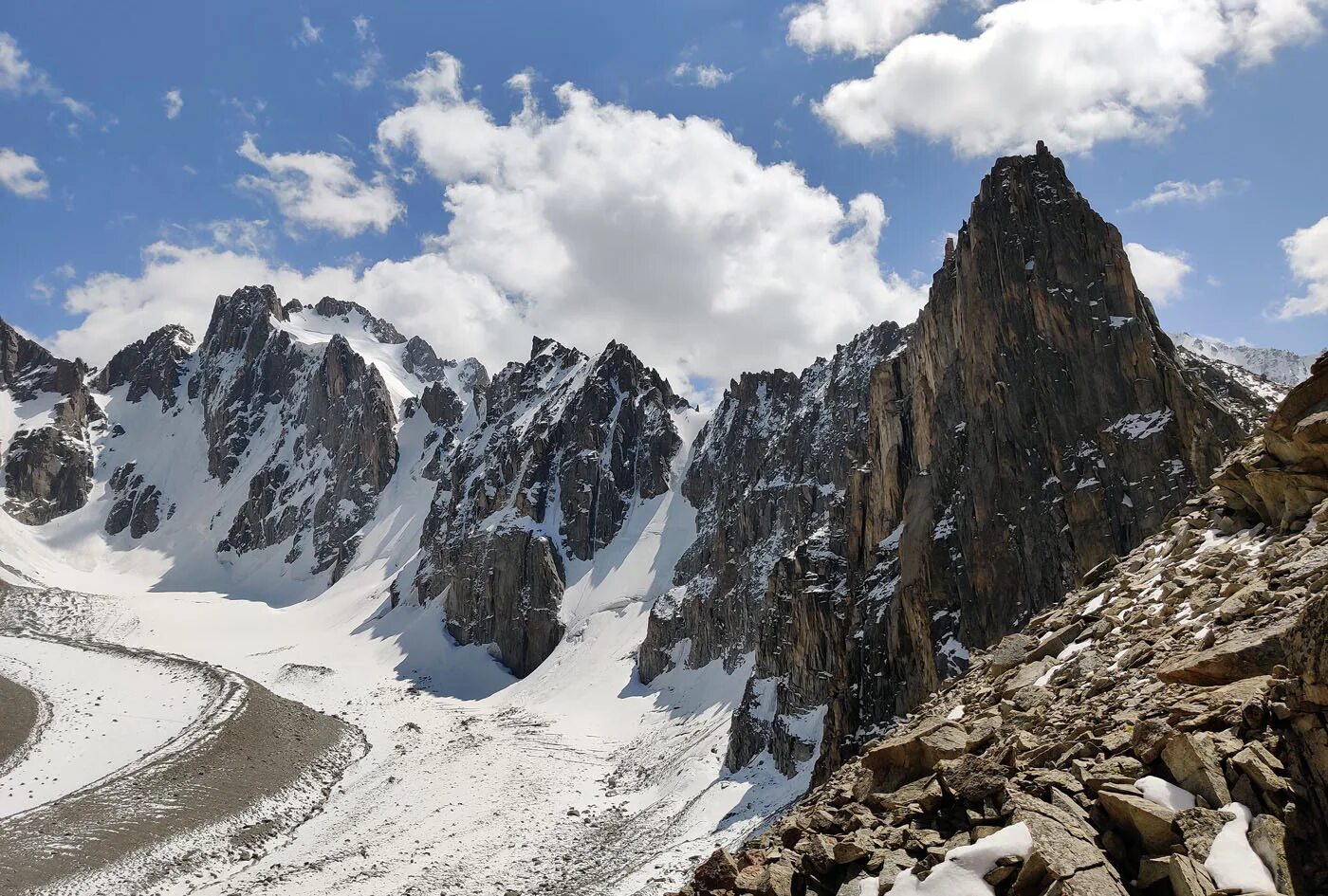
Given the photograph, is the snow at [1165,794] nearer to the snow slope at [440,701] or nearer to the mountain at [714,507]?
the mountain at [714,507]

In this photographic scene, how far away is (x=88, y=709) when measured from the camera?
7012 centimetres

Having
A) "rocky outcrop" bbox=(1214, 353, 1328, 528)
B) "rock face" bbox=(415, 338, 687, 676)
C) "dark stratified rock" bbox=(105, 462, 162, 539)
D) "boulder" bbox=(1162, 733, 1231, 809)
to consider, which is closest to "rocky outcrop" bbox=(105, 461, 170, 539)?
"dark stratified rock" bbox=(105, 462, 162, 539)

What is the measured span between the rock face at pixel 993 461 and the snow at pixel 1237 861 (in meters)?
30.7

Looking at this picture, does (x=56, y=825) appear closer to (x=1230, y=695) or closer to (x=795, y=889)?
(x=795, y=889)

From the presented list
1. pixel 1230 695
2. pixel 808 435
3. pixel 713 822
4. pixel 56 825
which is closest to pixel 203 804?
pixel 56 825

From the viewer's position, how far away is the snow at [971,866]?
24.2ft

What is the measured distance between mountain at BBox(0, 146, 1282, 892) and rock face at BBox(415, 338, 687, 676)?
0.47 m

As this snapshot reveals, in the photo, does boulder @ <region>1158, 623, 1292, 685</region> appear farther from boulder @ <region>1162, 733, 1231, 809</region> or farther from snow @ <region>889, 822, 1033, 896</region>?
snow @ <region>889, 822, 1033, 896</region>

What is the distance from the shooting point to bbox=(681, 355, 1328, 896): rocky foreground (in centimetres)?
693

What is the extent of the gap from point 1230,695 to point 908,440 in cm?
4012

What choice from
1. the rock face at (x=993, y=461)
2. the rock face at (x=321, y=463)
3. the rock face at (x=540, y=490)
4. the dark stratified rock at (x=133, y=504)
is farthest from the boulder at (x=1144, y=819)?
the dark stratified rock at (x=133, y=504)

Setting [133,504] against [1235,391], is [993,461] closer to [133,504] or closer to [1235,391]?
[1235,391]

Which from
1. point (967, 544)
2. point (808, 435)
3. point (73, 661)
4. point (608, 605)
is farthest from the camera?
point (608, 605)

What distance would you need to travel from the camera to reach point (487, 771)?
61688mm
